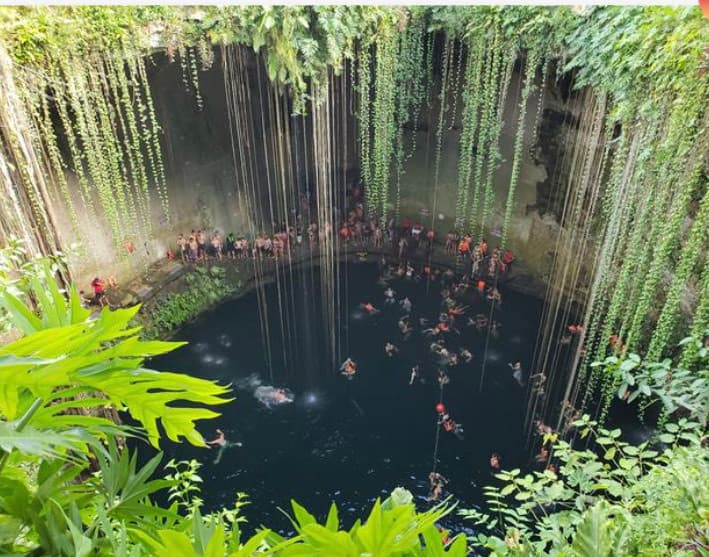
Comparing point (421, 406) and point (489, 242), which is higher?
point (489, 242)

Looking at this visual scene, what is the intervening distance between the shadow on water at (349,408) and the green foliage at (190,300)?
208 millimetres

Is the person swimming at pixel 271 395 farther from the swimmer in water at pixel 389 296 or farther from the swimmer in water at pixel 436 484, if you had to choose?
the swimmer in water at pixel 389 296

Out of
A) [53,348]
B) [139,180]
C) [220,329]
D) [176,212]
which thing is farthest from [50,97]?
[53,348]

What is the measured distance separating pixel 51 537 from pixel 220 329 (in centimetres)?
659

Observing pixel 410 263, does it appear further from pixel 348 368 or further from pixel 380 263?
pixel 348 368

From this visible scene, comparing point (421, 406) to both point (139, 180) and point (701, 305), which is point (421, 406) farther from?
point (139, 180)

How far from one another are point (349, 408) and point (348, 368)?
63 centimetres

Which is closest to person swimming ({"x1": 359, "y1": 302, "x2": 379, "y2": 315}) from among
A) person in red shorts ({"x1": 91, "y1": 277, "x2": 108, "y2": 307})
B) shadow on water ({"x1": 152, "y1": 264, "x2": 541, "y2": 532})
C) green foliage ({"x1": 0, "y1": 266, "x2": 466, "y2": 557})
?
shadow on water ({"x1": 152, "y1": 264, "x2": 541, "y2": 532})

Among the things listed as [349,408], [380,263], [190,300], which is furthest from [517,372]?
[190,300]

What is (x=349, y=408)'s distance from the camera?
239 inches

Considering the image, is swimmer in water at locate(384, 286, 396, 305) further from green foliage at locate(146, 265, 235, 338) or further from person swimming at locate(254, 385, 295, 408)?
green foliage at locate(146, 265, 235, 338)

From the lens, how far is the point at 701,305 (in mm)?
3928

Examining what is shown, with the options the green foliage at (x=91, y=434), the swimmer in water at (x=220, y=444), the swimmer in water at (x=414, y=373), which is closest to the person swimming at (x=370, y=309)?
the swimmer in water at (x=414, y=373)

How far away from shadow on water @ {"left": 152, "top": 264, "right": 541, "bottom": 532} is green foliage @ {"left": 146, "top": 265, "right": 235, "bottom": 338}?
0.21m
